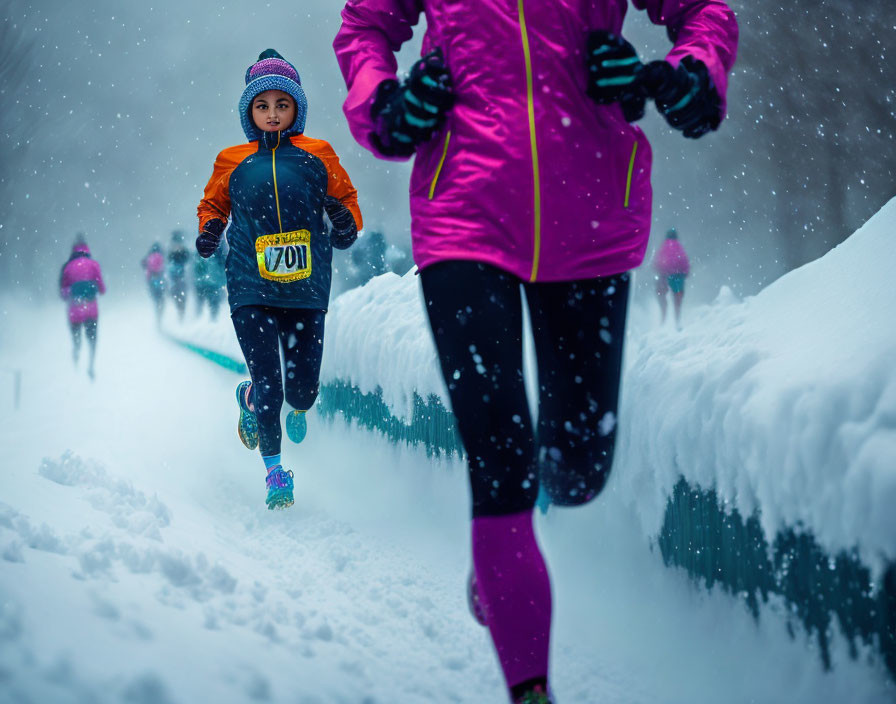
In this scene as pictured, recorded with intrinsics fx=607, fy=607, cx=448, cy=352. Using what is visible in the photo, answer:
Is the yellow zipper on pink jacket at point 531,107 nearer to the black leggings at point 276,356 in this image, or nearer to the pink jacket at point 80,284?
the black leggings at point 276,356

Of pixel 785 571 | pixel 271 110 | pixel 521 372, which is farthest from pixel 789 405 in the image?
pixel 271 110

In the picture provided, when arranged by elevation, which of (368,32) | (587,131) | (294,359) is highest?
(368,32)

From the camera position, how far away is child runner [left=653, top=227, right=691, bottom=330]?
8203 mm

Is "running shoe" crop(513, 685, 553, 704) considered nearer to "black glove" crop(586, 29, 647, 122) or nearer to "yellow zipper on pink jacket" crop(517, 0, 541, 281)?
"yellow zipper on pink jacket" crop(517, 0, 541, 281)

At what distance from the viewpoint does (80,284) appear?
802 cm

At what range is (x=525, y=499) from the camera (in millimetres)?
1083

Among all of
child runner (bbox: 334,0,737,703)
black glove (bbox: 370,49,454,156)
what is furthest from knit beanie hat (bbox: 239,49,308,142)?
black glove (bbox: 370,49,454,156)

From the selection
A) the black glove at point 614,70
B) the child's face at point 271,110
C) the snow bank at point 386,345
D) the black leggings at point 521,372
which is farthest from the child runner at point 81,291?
the black glove at point 614,70

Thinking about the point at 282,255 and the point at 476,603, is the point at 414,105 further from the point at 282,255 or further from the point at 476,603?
the point at 282,255

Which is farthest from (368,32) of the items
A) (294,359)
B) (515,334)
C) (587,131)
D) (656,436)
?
(294,359)

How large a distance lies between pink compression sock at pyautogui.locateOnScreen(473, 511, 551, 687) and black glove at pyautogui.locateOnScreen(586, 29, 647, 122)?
79 centimetres

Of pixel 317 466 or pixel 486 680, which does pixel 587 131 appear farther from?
pixel 317 466

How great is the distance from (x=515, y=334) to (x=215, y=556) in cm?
126

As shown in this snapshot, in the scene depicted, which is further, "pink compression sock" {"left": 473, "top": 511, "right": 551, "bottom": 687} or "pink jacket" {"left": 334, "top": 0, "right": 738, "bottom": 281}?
"pink jacket" {"left": 334, "top": 0, "right": 738, "bottom": 281}
